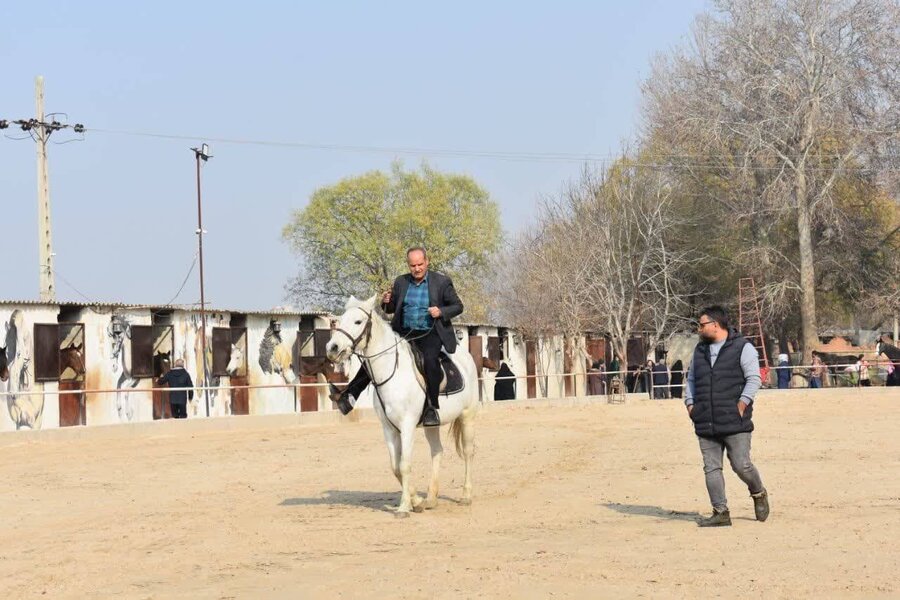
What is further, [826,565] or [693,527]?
[693,527]

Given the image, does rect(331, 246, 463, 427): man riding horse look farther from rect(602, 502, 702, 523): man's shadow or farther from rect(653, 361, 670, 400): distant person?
rect(653, 361, 670, 400): distant person

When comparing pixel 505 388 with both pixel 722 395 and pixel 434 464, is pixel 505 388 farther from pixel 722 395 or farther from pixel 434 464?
pixel 722 395

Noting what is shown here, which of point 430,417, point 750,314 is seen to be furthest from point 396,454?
point 750,314

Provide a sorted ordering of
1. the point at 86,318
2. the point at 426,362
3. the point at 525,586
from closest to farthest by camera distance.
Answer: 1. the point at 525,586
2. the point at 426,362
3. the point at 86,318

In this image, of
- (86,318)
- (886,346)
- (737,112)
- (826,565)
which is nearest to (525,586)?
(826,565)

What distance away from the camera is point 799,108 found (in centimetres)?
5159

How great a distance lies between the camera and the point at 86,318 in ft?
107

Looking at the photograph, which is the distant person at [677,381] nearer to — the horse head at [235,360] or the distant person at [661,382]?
the distant person at [661,382]

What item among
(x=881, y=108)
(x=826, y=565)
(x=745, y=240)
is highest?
(x=881, y=108)

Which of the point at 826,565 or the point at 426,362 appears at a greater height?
the point at 426,362

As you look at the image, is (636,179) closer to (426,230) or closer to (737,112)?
(737,112)

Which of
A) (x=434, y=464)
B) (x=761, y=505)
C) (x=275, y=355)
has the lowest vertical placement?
(x=761, y=505)

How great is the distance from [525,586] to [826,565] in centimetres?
215

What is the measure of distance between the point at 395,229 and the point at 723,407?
65.0m
